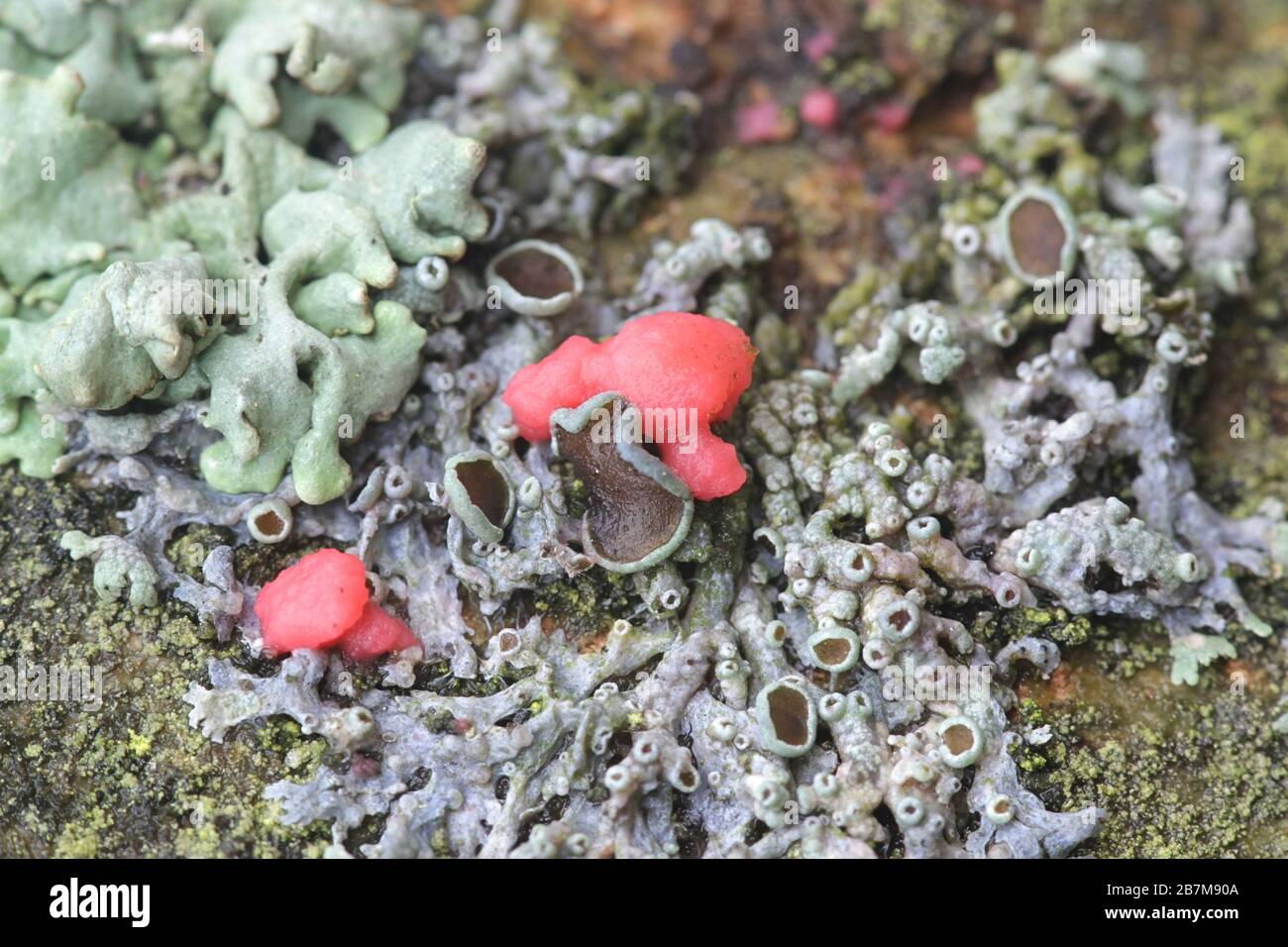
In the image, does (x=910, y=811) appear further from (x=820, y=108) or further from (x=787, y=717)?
(x=820, y=108)

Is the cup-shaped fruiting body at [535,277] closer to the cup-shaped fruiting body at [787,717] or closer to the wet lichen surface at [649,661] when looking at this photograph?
the wet lichen surface at [649,661]

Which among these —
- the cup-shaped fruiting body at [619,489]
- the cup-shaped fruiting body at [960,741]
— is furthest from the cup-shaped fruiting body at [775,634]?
the cup-shaped fruiting body at [960,741]

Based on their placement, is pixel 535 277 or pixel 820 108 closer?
pixel 535 277

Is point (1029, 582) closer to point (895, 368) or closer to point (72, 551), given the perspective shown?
point (895, 368)

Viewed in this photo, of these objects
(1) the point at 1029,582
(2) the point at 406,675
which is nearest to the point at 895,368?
(1) the point at 1029,582

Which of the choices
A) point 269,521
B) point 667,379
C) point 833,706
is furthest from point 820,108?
point 269,521
